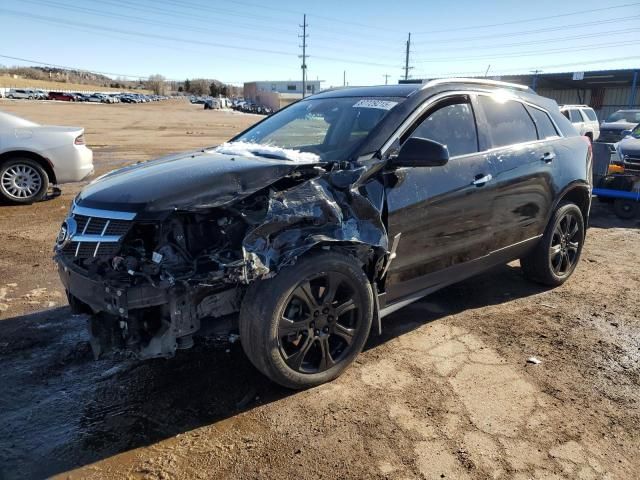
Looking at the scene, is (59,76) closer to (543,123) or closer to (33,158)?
(33,158)

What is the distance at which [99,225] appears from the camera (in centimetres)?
290

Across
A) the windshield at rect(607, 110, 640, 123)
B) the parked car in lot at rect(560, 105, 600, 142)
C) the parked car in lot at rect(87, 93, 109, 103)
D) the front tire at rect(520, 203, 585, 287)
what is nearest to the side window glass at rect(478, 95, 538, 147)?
the front tire at rect(520, 203, 585, 287)

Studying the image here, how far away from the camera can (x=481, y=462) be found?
8.54 ft

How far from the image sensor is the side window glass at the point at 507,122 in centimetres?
421

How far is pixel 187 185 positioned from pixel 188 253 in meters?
0.40

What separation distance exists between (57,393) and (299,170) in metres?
2.12

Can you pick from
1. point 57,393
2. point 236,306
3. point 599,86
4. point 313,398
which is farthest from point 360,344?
point 599,86

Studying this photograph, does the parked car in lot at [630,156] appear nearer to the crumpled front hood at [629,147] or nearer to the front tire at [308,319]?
the crumpled front hood at [629,147]

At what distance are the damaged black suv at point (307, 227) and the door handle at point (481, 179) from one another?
0.01m

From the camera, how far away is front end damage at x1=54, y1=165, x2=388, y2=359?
2.71 meters

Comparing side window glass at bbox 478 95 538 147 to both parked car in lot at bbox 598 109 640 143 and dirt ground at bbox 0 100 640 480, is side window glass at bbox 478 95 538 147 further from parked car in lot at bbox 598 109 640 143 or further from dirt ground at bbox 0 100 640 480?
parked car in lot at bbox 598 109 640 143

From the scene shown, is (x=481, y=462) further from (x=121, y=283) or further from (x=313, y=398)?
(x=121, y=283)

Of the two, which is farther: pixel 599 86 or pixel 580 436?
pixel 599 86

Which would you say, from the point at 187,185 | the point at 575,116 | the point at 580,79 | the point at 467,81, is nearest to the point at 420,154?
the point at 467,81
